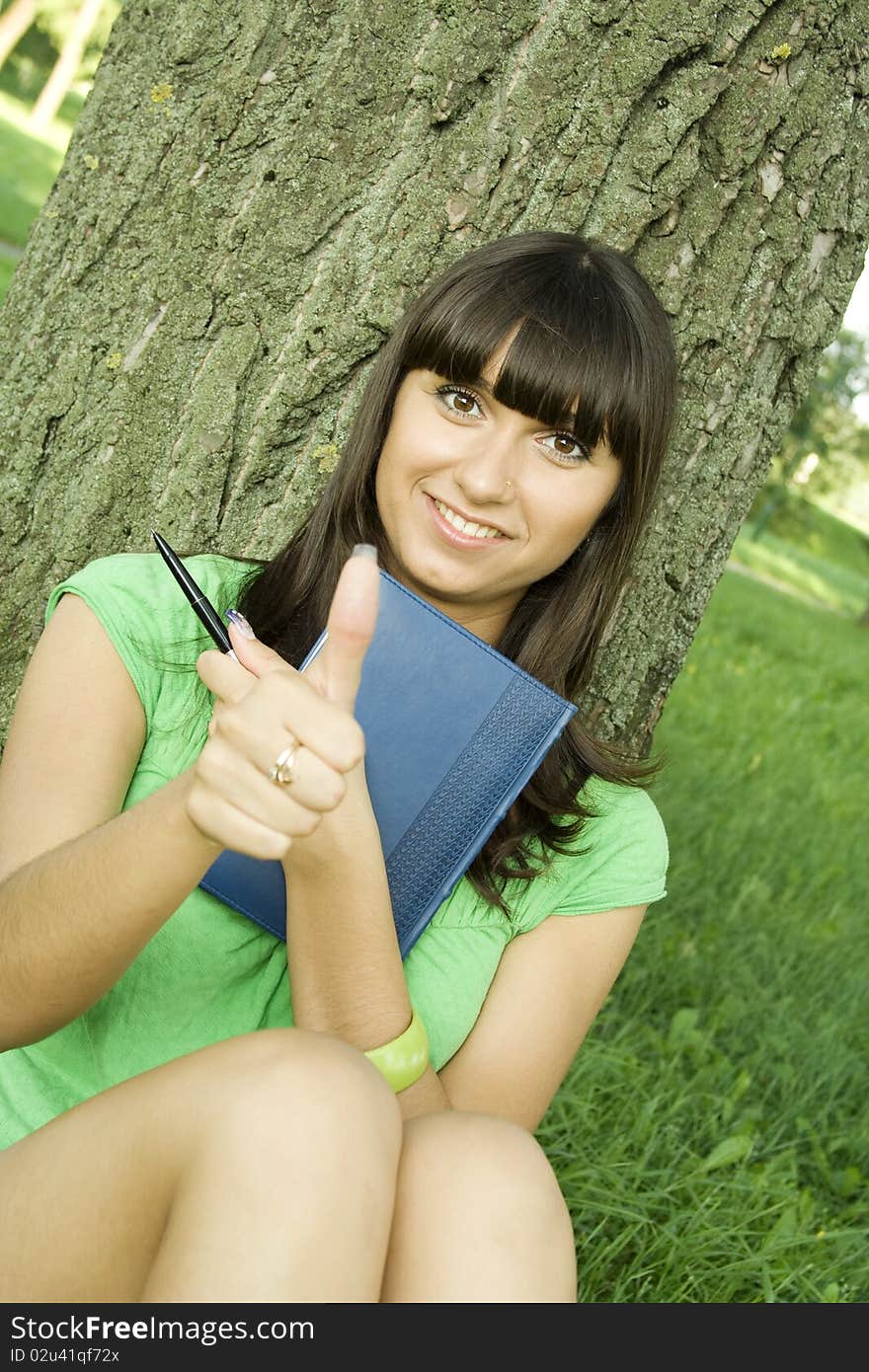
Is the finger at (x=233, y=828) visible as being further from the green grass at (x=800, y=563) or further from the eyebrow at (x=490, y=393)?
the green grass at (x=800, y=563)

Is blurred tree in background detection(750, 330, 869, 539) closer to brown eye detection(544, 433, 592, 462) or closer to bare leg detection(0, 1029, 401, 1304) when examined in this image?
brown eye detection(544, 433, 592, 462)

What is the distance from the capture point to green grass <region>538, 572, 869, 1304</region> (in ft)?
7.04

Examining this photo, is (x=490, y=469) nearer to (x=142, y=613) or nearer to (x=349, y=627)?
(x=142, y=613)

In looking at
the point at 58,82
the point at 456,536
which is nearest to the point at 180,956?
the point at 456,536

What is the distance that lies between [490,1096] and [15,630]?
1.04 meters

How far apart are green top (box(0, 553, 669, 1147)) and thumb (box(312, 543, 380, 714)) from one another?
46cm

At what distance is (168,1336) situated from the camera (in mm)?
1082

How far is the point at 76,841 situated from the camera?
4.10 feet

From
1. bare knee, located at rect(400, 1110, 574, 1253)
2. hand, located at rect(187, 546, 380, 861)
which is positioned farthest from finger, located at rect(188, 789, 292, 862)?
bare knee, located at rect(400, 1110, 574, 1253)

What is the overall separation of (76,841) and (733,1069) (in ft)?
6.09

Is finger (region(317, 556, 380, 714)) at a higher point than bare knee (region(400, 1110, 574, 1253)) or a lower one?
higher

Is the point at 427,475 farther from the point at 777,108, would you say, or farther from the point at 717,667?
the point at 717,667

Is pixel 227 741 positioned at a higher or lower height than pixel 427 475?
lower

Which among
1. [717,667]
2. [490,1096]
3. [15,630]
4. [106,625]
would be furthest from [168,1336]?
[717,667]
